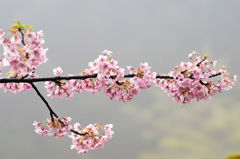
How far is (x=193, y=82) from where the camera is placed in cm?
615

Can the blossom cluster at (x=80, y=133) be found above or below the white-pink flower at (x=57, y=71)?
below

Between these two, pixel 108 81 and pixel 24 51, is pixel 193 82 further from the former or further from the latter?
pixel 24 51

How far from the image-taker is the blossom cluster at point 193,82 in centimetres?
615

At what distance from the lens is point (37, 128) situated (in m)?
6.85

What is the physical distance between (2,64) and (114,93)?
2.20 m

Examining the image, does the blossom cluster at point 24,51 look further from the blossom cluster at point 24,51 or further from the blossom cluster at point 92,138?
the blossom cluster at point 92,138

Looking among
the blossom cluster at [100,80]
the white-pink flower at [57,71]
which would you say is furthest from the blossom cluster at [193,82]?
the white-pink flower at [57,71]

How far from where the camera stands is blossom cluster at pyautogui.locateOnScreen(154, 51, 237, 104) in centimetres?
615

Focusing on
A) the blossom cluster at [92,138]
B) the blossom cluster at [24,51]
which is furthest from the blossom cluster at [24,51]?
the blossom cluster at [92,138]

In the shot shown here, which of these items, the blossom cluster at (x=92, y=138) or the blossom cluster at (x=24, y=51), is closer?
the blossom cluster at (x=24, y=51)

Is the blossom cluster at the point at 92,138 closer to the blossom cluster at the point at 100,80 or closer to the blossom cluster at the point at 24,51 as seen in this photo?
the blossom cluster at the point at 100,80

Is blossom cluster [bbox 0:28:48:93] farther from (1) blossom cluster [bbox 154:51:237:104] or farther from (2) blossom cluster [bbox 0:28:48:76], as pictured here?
(1) blossom cluster [bbox 154:51:237:104]

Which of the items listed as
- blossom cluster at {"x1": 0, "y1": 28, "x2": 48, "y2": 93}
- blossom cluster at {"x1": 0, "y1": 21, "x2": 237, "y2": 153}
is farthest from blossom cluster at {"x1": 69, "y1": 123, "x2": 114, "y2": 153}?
blossom cluster at {"x1": 0, "y1": 28, "x2": 48, "y2": 93}

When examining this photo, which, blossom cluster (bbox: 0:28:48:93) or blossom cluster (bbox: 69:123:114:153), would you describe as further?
blossom cluster (bbox: 69:123:114:153)
